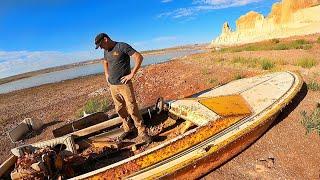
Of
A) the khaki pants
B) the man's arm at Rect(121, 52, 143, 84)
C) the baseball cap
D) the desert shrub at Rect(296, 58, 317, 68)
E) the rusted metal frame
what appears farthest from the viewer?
the desert shrub at Rect(296, 58, 317, 68)

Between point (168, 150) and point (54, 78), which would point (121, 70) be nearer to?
point (168, 150)

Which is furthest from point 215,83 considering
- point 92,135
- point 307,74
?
point 92,135

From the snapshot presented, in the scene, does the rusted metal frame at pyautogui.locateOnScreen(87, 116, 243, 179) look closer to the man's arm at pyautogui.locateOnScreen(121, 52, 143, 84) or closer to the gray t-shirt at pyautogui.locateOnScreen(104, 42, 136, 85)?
the man's arm at pyautogui.locateOnScreen(121, 52, 143, 84)

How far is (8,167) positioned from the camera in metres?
6.29

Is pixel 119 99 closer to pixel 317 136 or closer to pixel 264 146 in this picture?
pixel 264 146

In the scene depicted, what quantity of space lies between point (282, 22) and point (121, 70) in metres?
56.9

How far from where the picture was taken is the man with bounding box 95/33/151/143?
21.7ft

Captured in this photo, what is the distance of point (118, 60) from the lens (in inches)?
267

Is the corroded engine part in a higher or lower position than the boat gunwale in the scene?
higher

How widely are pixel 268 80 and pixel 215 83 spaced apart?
191 inches

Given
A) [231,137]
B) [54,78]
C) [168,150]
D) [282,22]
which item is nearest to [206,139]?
[231,137]

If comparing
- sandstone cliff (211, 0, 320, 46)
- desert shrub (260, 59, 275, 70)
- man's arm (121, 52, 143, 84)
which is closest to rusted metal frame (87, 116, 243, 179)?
man's arm (121, 52, 143, 84)

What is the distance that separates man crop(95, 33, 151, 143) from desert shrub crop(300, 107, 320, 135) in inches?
121

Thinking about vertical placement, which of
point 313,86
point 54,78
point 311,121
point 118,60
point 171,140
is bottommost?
point 54,78
